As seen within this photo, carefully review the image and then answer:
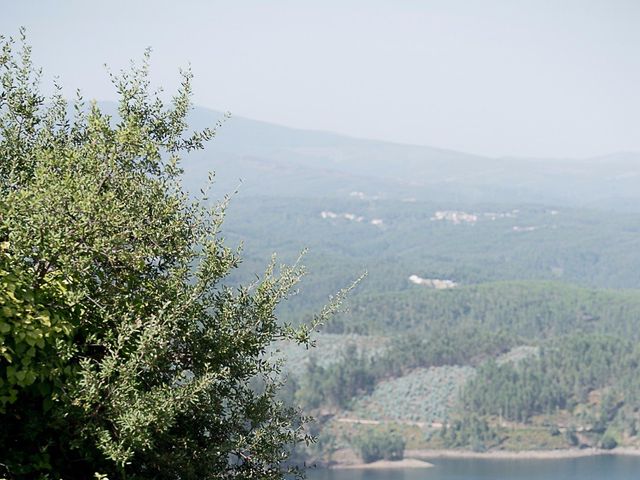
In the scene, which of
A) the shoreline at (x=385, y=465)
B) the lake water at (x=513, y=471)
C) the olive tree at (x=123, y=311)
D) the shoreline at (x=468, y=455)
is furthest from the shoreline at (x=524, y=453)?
Result: the olive tree at (x=123, y=311)

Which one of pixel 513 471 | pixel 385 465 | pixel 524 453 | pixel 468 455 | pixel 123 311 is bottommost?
pixel 385 465

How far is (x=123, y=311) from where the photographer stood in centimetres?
445

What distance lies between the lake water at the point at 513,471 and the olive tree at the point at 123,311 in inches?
2543

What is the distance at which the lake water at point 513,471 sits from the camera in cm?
6956

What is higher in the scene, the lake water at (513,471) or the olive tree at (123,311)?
the olive tree at (123,311)

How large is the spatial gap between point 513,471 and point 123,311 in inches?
2787

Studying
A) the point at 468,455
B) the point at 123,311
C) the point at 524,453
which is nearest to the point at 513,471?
the point at 524,453

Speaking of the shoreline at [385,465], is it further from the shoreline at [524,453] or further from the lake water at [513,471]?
the shoreline at [524,453]

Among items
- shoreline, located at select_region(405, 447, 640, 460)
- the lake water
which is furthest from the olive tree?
shoreline, located at select_region(405, 447, 640, 460)

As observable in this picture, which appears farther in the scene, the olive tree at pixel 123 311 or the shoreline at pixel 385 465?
the shoreline at pixel 385 465

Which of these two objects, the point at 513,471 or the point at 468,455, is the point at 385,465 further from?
the point at 513,471

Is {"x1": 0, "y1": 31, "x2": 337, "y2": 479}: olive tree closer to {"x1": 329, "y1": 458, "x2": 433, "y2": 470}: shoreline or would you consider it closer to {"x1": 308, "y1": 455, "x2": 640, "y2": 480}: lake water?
{"x1": 308, "y1": 455, "x2": 640, "y2": 480}: lake water

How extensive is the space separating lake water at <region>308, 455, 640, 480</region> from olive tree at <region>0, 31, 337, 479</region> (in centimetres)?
6460

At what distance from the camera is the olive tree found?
397 cm
